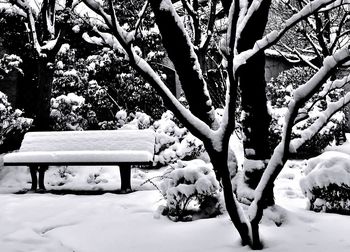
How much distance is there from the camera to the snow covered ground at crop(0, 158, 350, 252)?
9.03 ft

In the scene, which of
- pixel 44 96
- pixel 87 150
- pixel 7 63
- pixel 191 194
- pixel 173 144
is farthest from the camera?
pixel 7 63

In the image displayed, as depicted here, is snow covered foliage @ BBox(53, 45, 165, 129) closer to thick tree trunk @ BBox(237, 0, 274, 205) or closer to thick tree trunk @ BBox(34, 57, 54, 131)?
thick tree trunk @ BBox(34, 57, 54, 131)

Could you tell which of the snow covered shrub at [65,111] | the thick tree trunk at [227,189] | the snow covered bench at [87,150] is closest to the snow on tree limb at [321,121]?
the thick tree trunk at [227,189]

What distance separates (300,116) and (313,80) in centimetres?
33

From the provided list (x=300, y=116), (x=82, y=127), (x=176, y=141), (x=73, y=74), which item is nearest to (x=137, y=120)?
(x=176, y=141)

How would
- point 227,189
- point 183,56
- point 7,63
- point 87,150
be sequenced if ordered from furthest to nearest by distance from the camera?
point 7,63, point 87,150, point 183,56, point 227,189

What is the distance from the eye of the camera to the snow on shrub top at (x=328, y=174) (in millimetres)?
3786

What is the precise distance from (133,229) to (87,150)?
3436 millimetres

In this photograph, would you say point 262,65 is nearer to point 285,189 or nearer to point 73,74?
point 285,189

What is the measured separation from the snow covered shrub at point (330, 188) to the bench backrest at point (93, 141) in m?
2.92

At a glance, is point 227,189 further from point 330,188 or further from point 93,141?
point 93,141

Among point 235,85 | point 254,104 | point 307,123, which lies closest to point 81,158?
point 254,104

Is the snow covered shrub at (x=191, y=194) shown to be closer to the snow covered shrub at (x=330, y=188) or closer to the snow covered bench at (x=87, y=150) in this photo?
the snow covered shrub at (x=330, y=188)

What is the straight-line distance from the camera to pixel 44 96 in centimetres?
850
